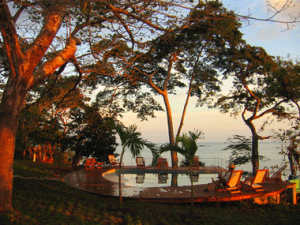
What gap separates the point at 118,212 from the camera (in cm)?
543

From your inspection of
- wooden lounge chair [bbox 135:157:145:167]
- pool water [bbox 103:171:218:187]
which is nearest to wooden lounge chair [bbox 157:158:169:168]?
wooden lounge chair [bbox 135:157:145:167]

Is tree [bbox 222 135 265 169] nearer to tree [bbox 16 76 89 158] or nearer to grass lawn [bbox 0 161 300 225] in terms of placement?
tree [bbox 16 76 89 158]

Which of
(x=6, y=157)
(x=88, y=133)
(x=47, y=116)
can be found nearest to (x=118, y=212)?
(x=6, y=157)

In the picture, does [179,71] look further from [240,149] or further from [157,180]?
[157,180]

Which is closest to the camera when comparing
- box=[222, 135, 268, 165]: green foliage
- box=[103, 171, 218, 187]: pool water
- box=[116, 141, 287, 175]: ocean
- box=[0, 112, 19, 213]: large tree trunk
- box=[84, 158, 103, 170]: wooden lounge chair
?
box=[0, 112, 19, 213]: large tree trunk

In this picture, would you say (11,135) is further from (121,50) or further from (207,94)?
(207,94)

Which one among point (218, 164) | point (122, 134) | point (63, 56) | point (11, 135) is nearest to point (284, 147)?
point (218, 164)

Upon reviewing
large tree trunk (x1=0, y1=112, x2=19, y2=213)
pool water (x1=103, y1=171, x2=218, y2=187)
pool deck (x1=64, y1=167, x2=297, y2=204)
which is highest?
large tree trunk (x1=0, y1=112, x2=19, y2=213)

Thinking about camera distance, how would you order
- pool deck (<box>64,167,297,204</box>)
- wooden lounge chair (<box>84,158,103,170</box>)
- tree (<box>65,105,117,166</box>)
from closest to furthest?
pool deck (<box>64,167,297,204</box>) → wooden lounge chair (<box>84,158,103,170</box>) → tree (<box>65,105,117,166</box>)

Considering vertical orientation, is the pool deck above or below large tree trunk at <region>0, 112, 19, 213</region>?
below

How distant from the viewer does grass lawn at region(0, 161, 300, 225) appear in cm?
461

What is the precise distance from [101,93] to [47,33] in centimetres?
1396

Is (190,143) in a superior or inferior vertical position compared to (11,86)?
inferior

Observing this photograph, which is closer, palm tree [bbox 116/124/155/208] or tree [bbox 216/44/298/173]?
palm tree [bbox 116/124/155/208]
